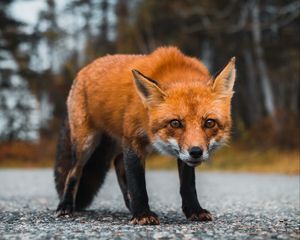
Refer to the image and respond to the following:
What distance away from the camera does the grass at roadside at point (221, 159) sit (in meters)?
20.3

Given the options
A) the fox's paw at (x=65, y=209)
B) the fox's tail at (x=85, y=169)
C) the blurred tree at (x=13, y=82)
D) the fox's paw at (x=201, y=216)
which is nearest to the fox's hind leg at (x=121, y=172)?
the fox's tail at (x=85, y=169)

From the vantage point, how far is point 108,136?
7.30m

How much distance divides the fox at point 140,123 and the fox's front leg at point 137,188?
0.4 inches

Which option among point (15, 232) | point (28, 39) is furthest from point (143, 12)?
point (15, 232)

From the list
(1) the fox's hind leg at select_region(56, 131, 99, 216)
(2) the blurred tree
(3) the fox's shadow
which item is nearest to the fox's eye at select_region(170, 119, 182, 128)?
(3) the fox's shadow

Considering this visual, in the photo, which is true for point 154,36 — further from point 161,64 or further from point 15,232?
point 15,232

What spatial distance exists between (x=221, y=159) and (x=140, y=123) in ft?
59.1

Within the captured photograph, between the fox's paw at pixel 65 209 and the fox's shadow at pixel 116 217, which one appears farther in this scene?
the fox's paw at pixel 65 209

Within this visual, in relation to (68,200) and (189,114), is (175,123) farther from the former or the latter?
(68,200)

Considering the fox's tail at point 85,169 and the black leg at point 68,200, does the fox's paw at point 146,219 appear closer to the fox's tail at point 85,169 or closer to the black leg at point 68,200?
the black leg at point 68,200

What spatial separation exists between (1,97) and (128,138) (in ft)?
85.8

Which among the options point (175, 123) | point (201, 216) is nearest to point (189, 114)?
point (175, 123)

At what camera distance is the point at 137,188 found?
19.8 feet

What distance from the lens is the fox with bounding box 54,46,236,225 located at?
5.53 metres
